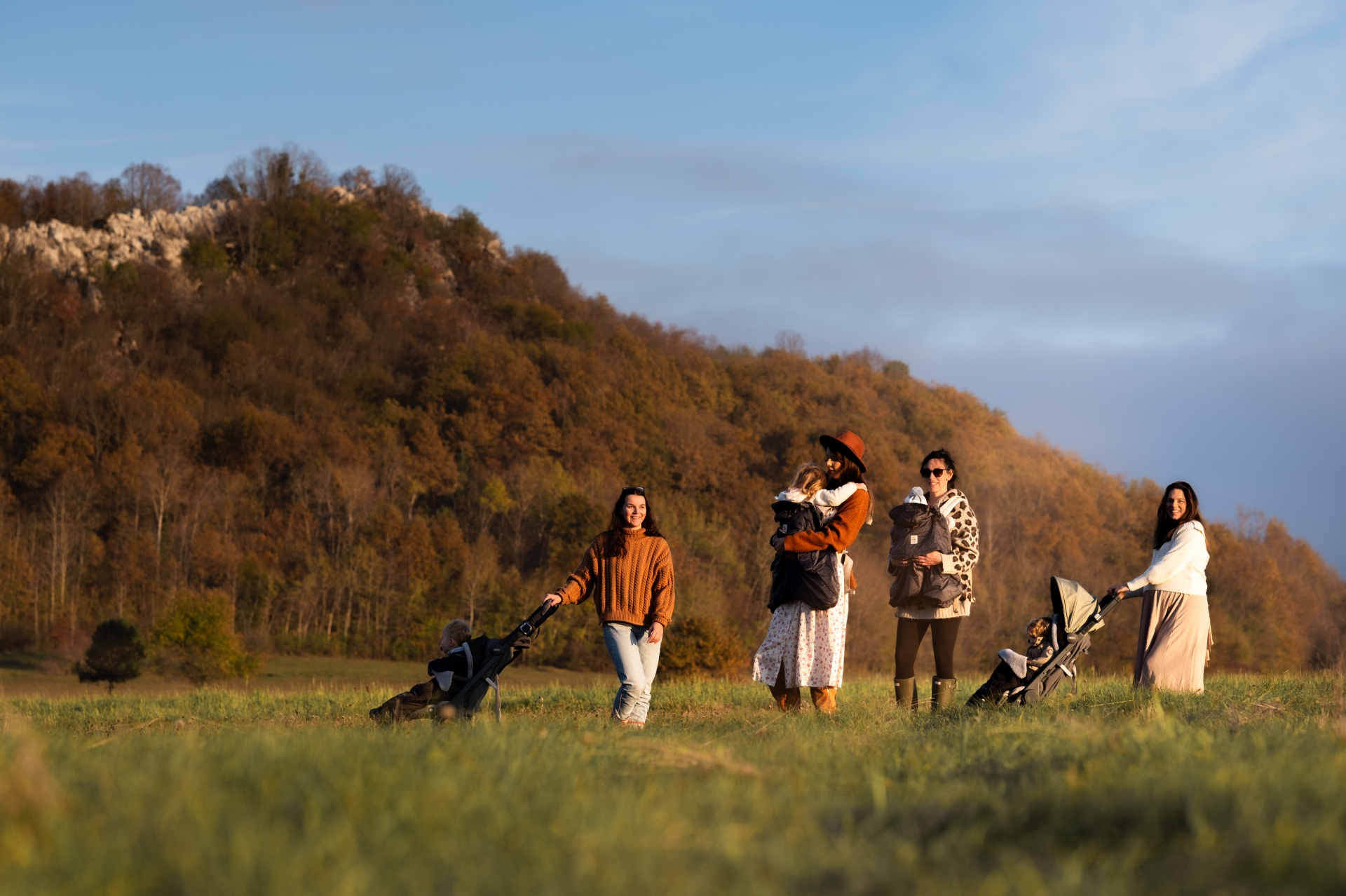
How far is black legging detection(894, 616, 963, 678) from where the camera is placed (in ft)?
27.7

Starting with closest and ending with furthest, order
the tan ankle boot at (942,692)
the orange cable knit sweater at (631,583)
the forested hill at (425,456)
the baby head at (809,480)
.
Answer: the tan ankle boot at (942,692) → the orange cable knit sweater at (631,583) → the baby head at (809,480) → the forested hill at (425,456)

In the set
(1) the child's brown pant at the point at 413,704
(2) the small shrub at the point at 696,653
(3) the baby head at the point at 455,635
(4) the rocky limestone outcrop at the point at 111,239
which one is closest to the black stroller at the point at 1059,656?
(3) the baby head at the point at 455,635

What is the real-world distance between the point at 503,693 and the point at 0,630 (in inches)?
1647

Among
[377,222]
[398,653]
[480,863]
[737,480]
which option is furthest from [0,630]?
[377,222]

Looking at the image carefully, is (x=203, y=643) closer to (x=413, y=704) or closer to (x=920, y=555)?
(x=413, y=704)

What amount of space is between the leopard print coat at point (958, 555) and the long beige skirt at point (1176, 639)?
141 cm

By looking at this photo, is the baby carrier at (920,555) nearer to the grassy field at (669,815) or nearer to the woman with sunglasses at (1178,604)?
the woman with sunglasses at (1178,604)

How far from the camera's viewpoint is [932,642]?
8383 millimetres

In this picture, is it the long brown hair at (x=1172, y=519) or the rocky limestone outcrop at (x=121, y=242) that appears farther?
the rocky limestone outcrop at (x=121, y=242)

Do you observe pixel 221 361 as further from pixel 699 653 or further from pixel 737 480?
pixel 699 653

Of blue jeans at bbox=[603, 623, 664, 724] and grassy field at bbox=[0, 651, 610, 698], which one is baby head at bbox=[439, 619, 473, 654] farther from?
grassy field at bbox=[0, 651, 610, 698]

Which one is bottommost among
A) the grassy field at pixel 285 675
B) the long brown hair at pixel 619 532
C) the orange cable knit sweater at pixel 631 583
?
the grassy field at pixel 285 675

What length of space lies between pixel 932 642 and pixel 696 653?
18.5 m

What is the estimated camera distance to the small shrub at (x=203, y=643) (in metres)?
29.2
